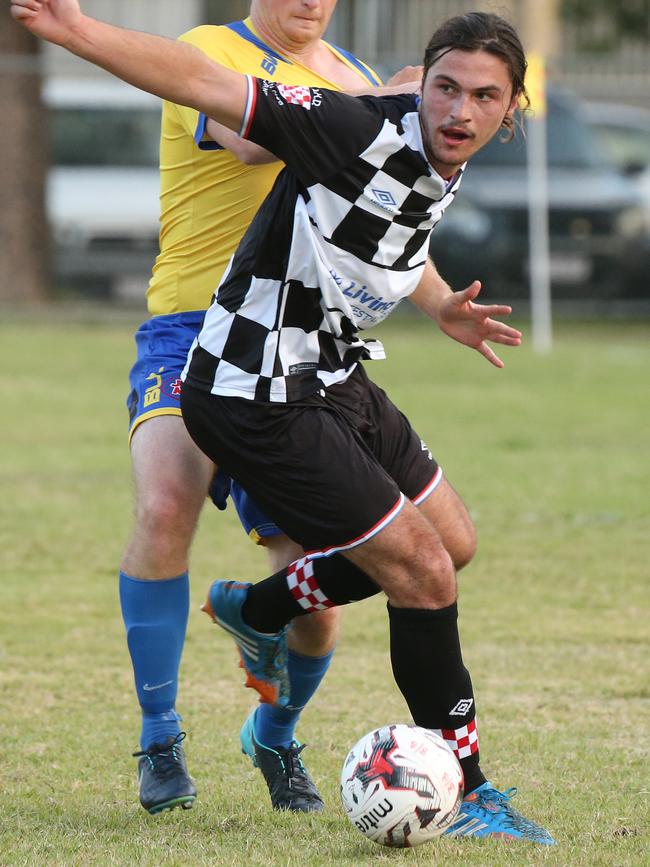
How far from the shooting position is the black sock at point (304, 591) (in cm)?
401

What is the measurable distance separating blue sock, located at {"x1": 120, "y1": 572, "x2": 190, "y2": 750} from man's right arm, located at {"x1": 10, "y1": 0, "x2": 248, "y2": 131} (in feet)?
4.48

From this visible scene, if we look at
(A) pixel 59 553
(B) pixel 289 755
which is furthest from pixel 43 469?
(B) pixel 289 755

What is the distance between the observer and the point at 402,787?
3609mm

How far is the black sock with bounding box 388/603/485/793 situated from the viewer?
375 cm

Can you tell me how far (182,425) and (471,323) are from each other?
2.72ft

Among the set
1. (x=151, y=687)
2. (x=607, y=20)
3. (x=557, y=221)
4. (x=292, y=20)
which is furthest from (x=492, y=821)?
(x=607, y=20)

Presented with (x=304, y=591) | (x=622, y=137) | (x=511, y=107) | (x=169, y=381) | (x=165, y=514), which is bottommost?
(x=622, y=137)

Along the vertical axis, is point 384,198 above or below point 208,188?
above

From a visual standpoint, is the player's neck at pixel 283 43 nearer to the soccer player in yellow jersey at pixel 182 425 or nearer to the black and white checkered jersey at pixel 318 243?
the soccer player in yellow jersey at pixel 182 425

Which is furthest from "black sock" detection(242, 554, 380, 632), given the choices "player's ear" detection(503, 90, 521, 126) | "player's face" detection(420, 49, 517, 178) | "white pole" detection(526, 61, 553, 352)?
"white pole" detection(526, 61, 553, 352)

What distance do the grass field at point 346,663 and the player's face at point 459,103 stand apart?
1.23 m

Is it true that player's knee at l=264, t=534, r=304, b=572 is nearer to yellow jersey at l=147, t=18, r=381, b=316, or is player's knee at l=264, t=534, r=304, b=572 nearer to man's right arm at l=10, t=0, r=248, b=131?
yellow jersey at l=147, t=18, r=381, b=316

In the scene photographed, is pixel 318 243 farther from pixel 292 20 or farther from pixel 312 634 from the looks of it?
pixel 312 634

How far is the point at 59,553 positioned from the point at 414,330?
11.3 metres
